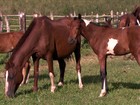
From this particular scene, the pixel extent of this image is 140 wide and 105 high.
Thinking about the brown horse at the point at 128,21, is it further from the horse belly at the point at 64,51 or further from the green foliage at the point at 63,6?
the green foliage at the point at 63,6

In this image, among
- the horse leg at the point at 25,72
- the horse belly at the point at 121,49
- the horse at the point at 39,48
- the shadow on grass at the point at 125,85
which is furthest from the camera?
the horse leg at the point at 25,72

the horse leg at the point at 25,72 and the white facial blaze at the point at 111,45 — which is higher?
the white facial blaze at the point at 111,45

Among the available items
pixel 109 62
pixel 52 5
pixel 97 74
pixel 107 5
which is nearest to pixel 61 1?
pixel 52 5

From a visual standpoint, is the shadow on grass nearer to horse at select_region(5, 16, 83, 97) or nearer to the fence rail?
horse at select_region(5, 16, 83, 97)

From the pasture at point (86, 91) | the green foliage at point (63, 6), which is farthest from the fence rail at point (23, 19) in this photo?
the pasture at point (86, 91)

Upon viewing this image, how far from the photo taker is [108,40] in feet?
31.2

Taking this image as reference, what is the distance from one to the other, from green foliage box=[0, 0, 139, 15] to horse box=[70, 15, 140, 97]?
3354 cm

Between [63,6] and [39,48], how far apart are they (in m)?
36.4

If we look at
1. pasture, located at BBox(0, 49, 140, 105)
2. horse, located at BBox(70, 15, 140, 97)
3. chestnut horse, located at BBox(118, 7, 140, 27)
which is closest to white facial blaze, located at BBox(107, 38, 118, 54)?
horse, located at BBox(70, 15, 140, 97)

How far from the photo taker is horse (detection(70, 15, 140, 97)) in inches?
361

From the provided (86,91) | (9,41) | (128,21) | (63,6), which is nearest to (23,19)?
(128,21)

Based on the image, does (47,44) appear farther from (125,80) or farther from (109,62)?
(109,62)

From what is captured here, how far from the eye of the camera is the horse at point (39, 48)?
9.48 m

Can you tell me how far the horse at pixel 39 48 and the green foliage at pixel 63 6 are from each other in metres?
32.4
